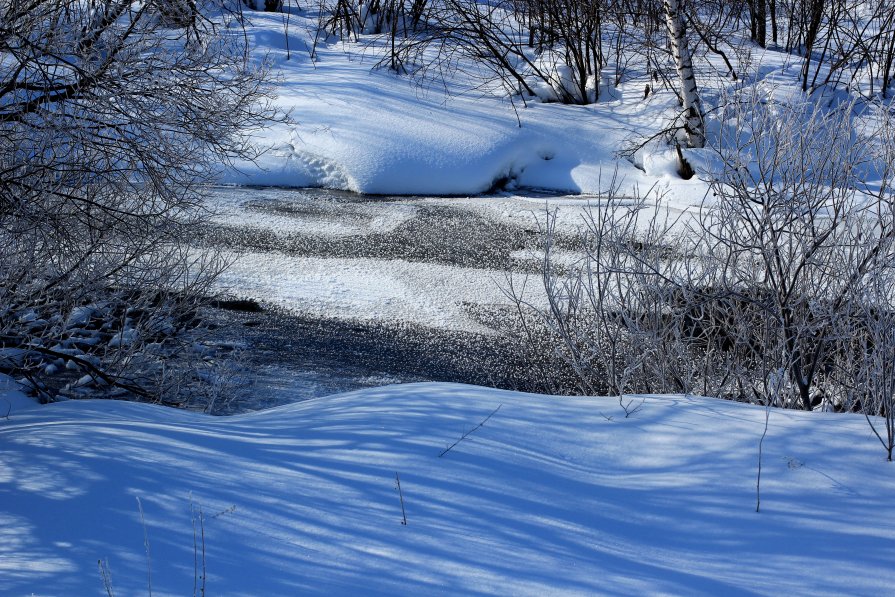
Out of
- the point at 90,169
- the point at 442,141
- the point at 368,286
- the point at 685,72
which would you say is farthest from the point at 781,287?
the point at 442,141

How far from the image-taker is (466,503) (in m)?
3.35

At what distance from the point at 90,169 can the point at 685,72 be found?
9414 mm

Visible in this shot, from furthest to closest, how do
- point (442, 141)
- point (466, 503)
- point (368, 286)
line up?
point (442, 141), point (368, 286), point (466, 503)

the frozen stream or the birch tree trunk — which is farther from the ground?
the birch tree trunk

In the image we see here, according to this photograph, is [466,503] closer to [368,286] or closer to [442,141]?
[368,286]

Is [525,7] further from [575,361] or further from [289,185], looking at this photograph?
[575,361]

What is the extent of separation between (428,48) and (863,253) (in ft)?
41.2

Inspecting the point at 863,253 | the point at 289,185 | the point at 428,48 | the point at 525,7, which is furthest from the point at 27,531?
the point at 525,7

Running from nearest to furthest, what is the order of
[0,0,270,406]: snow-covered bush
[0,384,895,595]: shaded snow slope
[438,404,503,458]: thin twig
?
[0,384,895,595]: shaded snow slope, [438,404,503,458]: thin twig, [0,0,270,406]: snow-covered bush

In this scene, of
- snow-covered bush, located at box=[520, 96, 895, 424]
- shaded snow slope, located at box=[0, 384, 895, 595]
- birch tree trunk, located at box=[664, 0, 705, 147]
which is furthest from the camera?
birch tree trunk, located at box=[664, 0, 705, 147]

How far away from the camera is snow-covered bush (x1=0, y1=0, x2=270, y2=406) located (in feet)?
17.9

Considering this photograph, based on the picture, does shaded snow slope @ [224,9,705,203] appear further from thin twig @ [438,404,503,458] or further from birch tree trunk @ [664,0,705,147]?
thin twig @ [438,404,503,458]

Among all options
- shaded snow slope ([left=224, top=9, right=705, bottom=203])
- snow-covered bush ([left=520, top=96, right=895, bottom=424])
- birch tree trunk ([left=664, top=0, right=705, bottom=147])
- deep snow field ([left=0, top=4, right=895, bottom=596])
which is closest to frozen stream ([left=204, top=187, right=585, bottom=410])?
shaded snow slope ([left=224, top=9, right=705, bottom=203])

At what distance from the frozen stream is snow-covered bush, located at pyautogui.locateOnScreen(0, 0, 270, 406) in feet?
3.38
